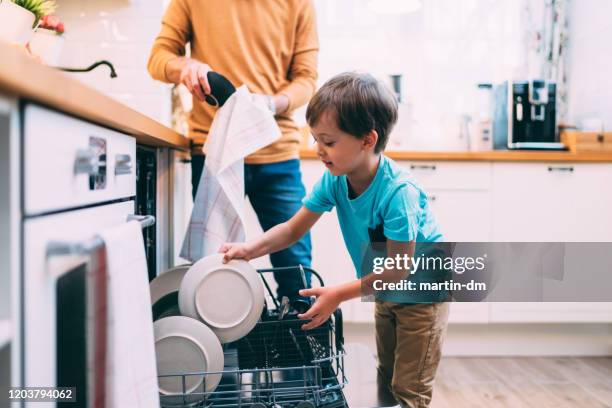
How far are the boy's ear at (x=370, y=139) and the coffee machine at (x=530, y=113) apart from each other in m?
1.77

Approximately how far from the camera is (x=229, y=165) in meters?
1.55

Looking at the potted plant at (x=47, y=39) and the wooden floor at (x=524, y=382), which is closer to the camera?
the potted plant at (x=47, y=39)

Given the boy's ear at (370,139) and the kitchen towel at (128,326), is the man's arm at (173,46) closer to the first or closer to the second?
the boy's ear at (370,139)

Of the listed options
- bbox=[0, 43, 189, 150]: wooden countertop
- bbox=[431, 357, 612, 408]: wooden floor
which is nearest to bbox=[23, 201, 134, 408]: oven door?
bbox=[0, 43, 189, 150]: wooden countertop

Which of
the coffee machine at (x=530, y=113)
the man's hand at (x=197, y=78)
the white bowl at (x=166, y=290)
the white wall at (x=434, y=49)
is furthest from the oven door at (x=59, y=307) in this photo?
the white wall at (x=434, y=49)

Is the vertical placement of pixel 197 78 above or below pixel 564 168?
above

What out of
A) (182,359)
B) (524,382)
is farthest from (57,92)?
(524,382)

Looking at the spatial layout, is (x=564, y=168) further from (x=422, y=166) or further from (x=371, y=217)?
(x=371, y=217)

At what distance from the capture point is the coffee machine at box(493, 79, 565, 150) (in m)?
2.96

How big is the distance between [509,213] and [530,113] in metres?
0.55

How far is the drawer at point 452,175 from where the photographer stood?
107 inches

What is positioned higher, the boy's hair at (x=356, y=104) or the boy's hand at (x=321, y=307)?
the boy's hair at (x=356, y=104)

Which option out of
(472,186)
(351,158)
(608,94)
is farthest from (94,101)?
(608,94)

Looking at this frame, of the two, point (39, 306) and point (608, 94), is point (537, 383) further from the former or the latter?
point (39, 306)
